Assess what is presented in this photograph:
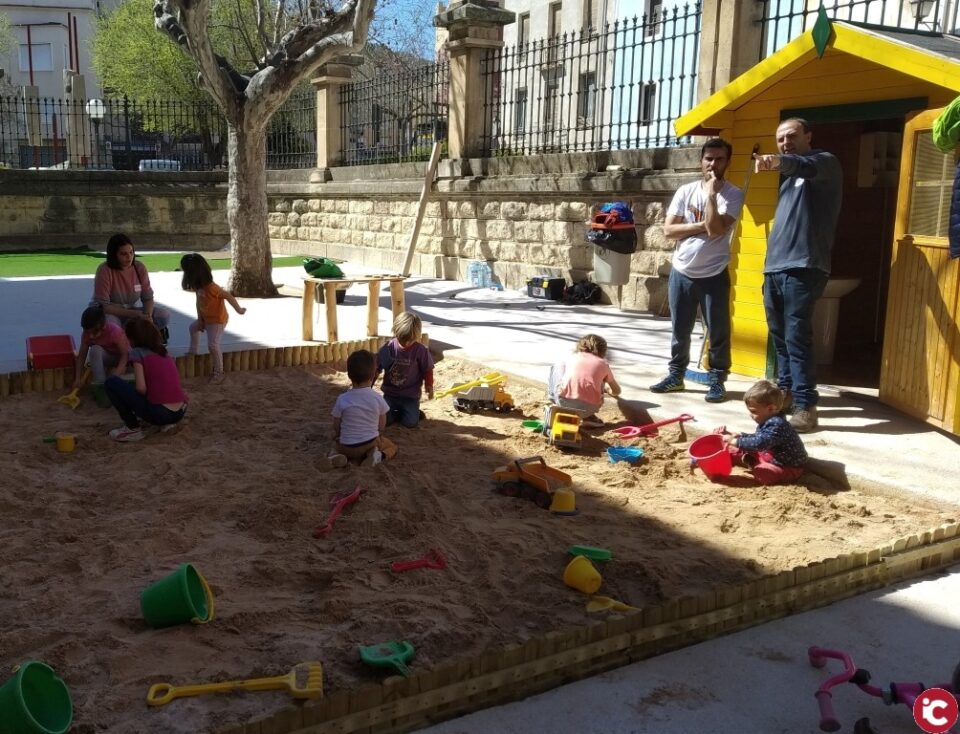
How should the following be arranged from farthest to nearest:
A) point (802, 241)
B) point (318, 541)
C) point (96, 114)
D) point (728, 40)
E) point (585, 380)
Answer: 1. point (96, 114)
2. point (728, 40)
3. point (585, 380)
4. point (802, 241)
5. point (318, 541)

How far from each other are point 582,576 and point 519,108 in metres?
11.6

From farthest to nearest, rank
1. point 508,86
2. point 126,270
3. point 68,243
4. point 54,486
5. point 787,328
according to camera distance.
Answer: point 68,243 → point 508,86 → point 126,270 → point 787,328 → point 54,486

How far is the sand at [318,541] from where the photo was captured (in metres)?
3.25

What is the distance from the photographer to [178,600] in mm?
3387

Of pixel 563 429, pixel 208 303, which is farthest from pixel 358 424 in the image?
pixel 208 303

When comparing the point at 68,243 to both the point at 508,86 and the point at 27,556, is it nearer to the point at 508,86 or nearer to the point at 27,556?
the point at 508,86

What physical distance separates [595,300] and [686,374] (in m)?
4.85

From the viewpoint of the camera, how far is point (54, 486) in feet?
17.3

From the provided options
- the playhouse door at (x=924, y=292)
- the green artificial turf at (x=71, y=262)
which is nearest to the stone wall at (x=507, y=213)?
the green artificial turf at (x=71, y=262)

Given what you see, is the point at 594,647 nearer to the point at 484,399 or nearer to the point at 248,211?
the point at 484,399

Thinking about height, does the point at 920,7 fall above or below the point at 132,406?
above

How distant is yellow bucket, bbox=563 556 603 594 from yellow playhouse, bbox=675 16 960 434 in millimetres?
3192

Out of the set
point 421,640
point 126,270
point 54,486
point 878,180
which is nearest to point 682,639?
point 421,640

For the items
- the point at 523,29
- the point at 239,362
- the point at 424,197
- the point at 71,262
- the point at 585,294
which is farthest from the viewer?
the point at 523,29
